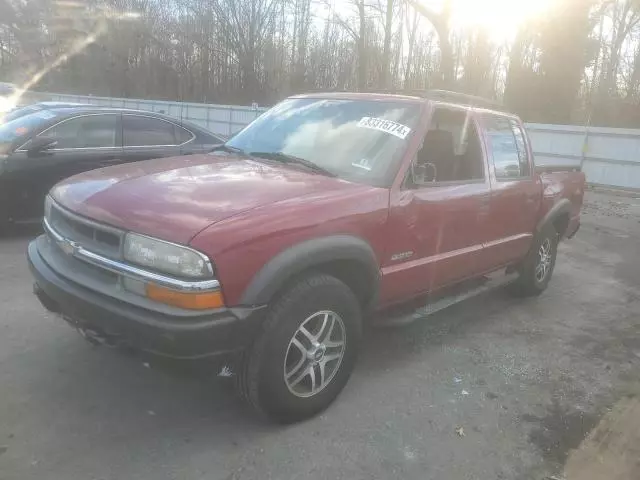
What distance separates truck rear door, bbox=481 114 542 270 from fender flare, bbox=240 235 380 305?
1.66 m

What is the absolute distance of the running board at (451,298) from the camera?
385 cm

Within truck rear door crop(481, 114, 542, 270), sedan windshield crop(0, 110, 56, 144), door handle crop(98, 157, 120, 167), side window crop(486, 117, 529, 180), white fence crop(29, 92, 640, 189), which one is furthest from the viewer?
white fence crop(29, 92, 640, 189)

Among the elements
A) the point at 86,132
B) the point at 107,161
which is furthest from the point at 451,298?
the point at 86,132

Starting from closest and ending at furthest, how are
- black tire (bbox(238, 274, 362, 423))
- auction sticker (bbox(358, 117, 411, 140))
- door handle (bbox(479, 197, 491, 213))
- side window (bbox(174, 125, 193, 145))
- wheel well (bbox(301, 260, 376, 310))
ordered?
1. black tire (bbox(238, 274, 362, 423))
2. wheel well (bbox(301, 260, 376, 310))
3. auction sticker (bbox(358, 117, 411, 140))
4. door handle (bbox(479, 197, 491, 213))
5. side window (bbox(174, 125, 193, 145))

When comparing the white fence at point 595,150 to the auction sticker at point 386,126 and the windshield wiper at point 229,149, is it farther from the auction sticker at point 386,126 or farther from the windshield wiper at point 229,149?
the auction sticker at point 386,126

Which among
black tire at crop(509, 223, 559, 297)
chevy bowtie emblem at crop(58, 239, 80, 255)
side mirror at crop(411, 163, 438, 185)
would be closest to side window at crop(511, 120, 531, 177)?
black tire at crop(509, 223, 559, 297)

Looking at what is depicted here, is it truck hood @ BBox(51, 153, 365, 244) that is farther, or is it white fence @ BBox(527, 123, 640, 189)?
white fence @ BBox(527, 123, 640, 189)

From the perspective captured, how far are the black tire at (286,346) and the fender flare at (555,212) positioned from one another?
116 inches

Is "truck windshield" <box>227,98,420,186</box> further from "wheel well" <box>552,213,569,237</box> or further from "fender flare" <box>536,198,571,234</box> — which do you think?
"wheel well" <box>552,213,569,237</box>

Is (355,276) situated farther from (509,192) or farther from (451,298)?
(509,192)

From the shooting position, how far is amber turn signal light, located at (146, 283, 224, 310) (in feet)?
8.61

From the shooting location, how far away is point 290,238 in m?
2.91

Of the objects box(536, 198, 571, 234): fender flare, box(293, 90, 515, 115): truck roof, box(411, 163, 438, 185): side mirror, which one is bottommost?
box(536, 198, 571, 234): fender flare

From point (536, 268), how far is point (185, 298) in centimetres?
416
